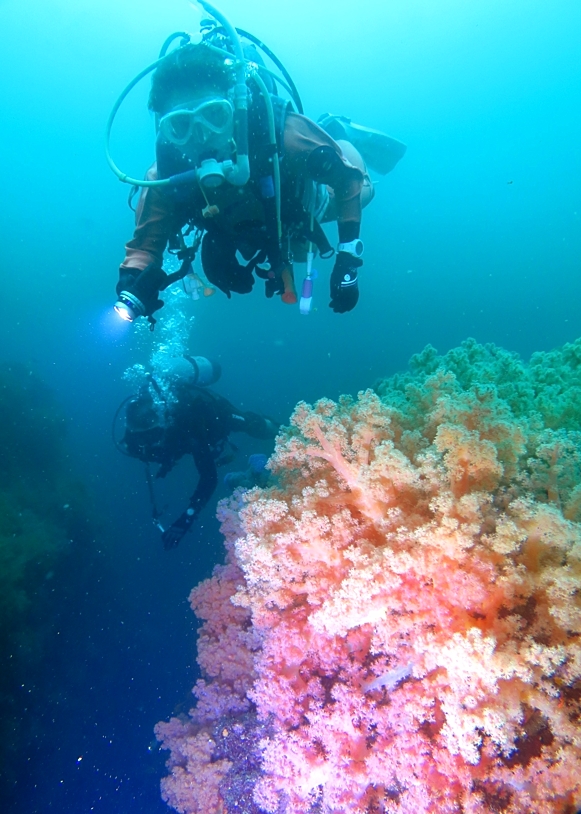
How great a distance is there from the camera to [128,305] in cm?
404

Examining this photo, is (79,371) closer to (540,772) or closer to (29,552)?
(29,552)

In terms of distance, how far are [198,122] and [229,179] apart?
0.62 meters

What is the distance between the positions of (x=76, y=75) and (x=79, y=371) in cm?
2415

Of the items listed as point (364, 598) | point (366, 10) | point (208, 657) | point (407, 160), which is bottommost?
point (208, 657)

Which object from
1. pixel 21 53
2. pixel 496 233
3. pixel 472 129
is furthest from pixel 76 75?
pixel 496 233

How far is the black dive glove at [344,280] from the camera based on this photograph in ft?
14.4

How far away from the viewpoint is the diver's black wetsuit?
7.36 meters

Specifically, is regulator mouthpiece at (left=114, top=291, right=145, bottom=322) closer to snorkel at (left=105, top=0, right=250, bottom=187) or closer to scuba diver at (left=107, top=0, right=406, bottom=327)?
scuba diver at (left=107, top=0, right=406, bottom=327)

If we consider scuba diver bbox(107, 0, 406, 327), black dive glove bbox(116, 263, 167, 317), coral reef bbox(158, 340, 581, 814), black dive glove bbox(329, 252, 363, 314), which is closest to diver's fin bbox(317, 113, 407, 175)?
scuba diver bbox(107, 0, 406, 327)

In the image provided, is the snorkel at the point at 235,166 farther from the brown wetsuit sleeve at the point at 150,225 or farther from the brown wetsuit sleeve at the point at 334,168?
the brown wetsuit sleeve at the point at 334,168

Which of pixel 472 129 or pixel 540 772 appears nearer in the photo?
pixel 540 772

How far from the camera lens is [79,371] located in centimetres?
3222

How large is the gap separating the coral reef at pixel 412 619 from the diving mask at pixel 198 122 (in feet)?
9.62

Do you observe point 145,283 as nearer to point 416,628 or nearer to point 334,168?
point 334,168
